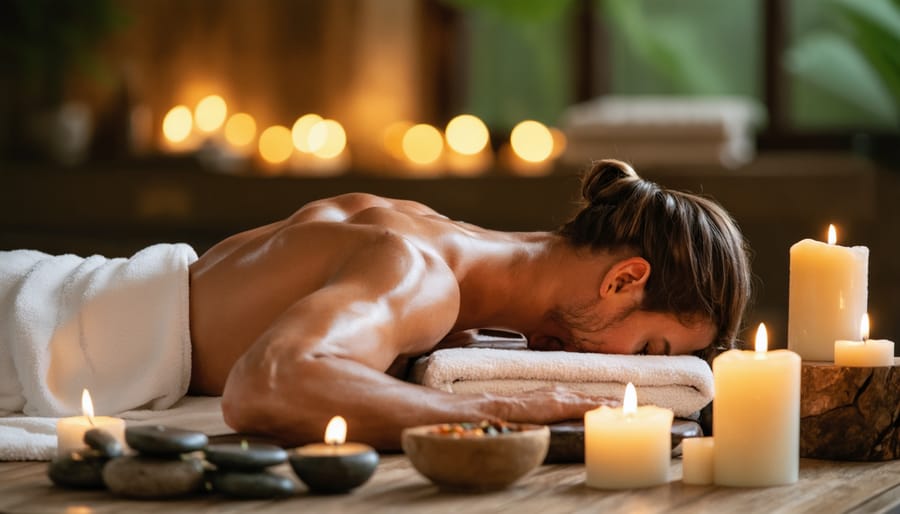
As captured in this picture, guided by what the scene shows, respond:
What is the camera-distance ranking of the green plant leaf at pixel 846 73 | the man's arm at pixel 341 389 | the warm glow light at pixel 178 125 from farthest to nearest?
the warm glow light at pixel 178 125 → the green plant leaf at pixel 846 73 → the man's arm at pixel 341 389

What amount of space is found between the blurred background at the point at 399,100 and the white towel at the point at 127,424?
2110 millimetres

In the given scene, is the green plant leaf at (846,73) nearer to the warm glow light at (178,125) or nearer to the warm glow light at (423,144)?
the warm glow light at (423,144)

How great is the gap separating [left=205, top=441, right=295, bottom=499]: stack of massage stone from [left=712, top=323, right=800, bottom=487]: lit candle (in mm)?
461

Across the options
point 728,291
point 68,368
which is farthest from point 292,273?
point 728,291

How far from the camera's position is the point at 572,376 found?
5.51ft

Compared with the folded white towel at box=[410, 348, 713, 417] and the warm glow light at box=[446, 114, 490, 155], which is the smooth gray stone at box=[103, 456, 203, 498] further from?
the warm glow light at box=[446, 114, 490, 155]

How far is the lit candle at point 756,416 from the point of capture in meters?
1.39

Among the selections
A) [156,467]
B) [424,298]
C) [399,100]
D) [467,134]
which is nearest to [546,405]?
[424,298]

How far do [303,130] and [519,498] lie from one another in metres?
3.54

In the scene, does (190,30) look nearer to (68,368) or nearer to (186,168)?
(186,168)

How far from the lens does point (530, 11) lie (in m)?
4.60

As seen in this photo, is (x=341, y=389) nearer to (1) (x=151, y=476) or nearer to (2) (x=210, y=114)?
(1) (x=151, y=476)

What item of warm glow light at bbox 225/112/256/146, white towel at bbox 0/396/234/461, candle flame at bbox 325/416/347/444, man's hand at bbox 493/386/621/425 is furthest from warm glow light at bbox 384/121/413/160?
candle flame at bbox 325/416/347/444

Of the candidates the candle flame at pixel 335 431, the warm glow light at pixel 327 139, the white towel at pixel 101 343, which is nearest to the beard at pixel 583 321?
the white towel at pixel 101 343
